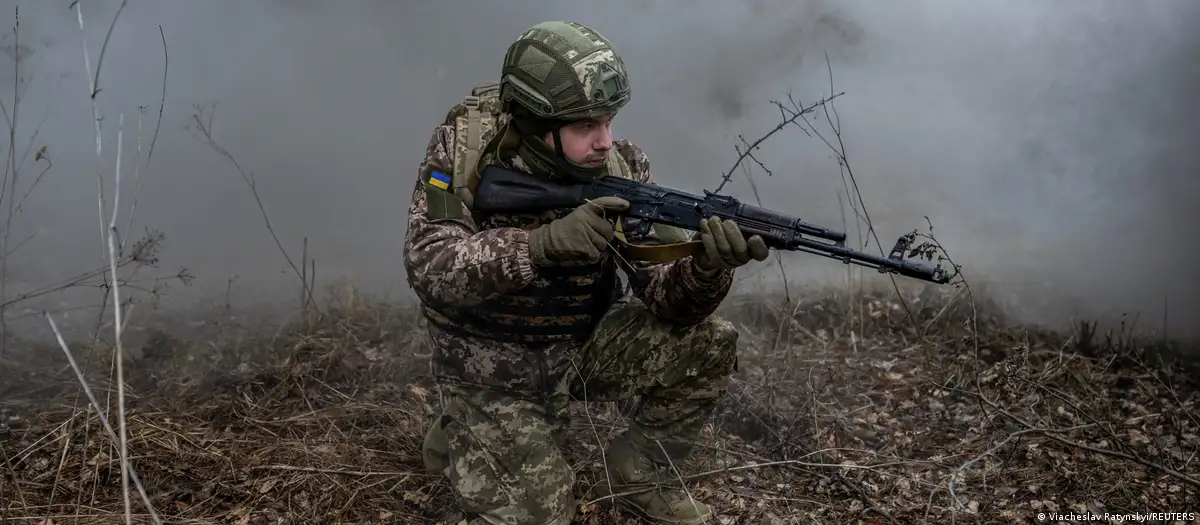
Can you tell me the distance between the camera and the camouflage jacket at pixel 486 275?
3.24 m

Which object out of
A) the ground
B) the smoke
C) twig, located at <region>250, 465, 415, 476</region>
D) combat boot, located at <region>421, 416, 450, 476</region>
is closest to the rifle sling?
the ground

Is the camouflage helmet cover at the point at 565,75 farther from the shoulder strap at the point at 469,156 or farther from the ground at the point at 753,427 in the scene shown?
the ground at the point at 753,427

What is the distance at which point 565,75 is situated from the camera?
329cm

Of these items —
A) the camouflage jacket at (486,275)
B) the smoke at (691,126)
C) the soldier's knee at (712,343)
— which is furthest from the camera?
the smoke at (691,126)

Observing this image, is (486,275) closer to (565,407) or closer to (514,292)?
(514,292)

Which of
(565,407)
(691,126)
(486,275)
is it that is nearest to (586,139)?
(486,275)

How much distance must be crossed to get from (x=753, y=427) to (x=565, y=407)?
1.12 metres

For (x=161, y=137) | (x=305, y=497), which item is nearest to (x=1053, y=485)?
(x=305, y=497)

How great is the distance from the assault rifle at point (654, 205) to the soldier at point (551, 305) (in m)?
0.07

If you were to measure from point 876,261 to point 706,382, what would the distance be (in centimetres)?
102

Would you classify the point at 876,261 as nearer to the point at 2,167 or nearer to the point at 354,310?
the point at 354,310

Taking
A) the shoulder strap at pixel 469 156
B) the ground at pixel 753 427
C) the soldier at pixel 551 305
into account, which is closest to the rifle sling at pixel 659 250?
the soldier at pixel 551 305

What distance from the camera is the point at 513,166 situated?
3.61 m

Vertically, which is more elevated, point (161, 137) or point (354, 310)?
point (161, 137)
